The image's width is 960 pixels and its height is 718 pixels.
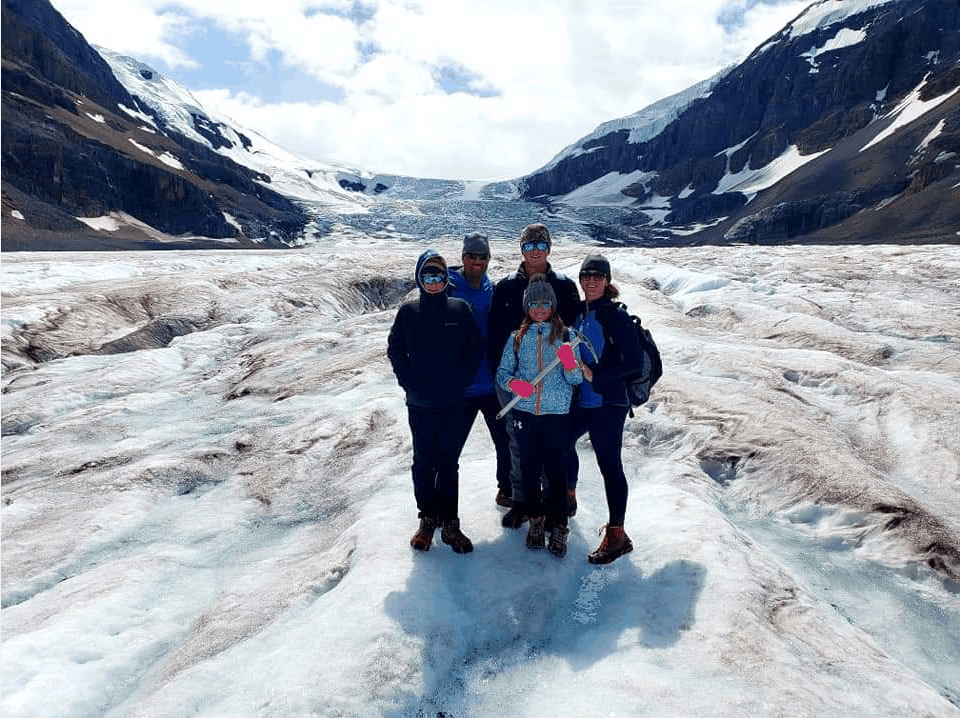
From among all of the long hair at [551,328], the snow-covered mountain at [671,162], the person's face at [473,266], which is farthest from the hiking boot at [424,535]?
the snow-covered mountain at [671,162]

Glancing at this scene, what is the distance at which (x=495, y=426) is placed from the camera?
20.4 ft

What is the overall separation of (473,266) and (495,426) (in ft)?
5.70

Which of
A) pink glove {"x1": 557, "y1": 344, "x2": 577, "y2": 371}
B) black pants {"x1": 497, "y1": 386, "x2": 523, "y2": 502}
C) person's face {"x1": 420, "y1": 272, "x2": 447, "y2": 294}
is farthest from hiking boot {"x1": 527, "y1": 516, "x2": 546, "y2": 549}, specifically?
person's face {"x1": 420, "y1": 272, "x2": 447, "y2": 294}

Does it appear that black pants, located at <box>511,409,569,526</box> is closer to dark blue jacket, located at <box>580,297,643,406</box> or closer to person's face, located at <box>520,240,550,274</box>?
dark blue jacket, located at <box>580,297,643,406</box>

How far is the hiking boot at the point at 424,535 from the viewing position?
223 inches

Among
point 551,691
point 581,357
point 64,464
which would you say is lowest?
point 64,464

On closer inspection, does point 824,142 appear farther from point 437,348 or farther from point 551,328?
point 437,348

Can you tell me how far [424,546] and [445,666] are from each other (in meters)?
1.41

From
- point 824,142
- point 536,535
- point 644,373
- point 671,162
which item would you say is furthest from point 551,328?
point 671,162

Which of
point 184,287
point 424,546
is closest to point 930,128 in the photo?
point 184,287

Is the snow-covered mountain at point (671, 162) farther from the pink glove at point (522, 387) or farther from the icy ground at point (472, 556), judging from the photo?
the pink glove at point (522, 387)

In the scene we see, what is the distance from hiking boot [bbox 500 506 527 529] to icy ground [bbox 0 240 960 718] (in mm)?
88

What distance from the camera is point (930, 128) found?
89688 mm

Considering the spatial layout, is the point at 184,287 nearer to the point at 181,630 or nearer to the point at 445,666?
the point at 181,630
